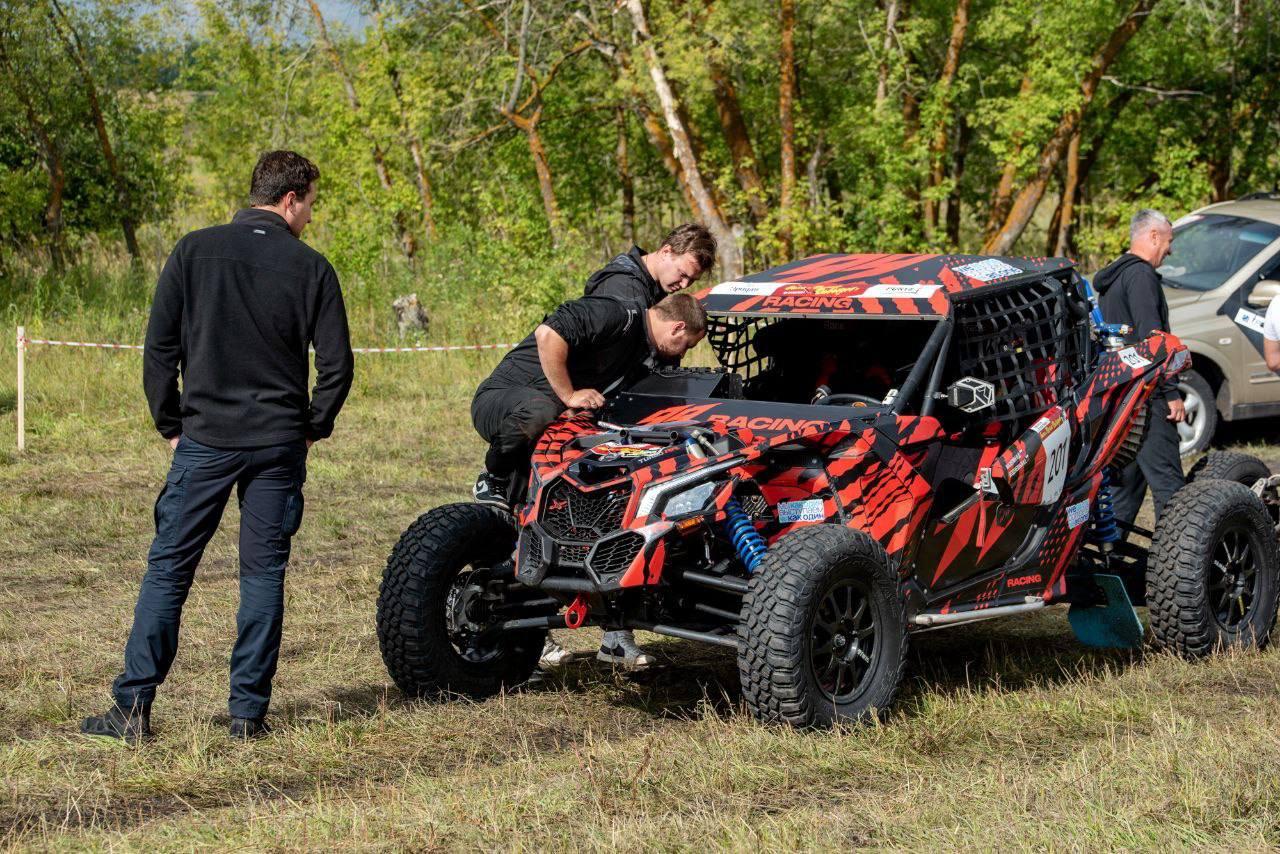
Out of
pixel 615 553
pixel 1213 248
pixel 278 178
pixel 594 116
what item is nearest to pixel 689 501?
pixel 615 553

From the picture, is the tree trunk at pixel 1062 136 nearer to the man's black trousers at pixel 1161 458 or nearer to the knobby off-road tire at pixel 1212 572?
the man's black trousers at pixel 1161 458

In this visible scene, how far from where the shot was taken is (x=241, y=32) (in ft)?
96.0

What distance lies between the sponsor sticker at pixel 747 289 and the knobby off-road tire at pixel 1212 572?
2109mm

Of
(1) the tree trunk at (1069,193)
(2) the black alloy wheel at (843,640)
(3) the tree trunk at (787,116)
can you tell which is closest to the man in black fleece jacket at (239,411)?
(2) the black alloy wheel at (843,640)

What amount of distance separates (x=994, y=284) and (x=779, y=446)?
4.68 ft

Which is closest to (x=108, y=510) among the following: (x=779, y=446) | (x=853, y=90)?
(x=779, y=446)

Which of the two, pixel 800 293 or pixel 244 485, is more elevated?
pixel 800 293

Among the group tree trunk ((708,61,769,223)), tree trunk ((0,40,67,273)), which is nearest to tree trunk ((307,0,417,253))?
tree trunk ((0,40,67,273))

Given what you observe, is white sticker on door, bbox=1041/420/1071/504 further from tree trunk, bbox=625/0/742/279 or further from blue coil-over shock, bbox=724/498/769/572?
tree trunk, bbox=625/0/742/279

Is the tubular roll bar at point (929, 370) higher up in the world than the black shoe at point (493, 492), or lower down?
higher up

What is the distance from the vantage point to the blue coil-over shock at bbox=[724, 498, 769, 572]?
5879mm

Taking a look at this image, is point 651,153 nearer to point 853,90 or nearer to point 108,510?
point 853,90

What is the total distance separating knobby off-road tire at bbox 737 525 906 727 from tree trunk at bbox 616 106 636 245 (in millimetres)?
22819

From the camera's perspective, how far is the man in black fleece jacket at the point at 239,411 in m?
5.49
